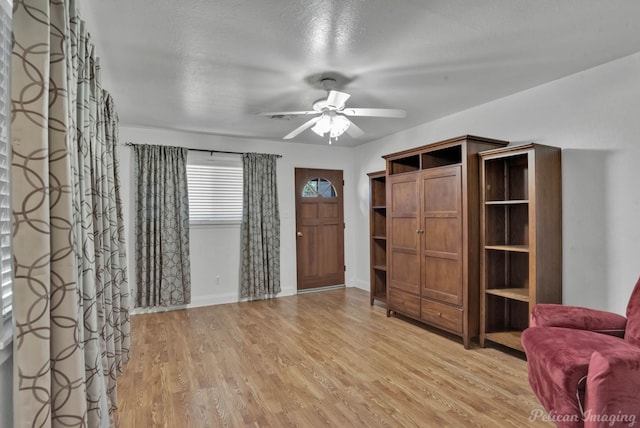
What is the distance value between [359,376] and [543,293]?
165 centimetres

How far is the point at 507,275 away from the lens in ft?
11.2

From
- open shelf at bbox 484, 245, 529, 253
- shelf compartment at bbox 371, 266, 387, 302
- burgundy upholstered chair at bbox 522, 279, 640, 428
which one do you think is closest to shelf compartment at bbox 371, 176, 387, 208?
shelf compartment at bbox 371, 266, 387, 302

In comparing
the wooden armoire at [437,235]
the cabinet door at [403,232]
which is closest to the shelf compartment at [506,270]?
the wooden armoire at [437,235]

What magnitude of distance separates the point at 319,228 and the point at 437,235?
2.47 m

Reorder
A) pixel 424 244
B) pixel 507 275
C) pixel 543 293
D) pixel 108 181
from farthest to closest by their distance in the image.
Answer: pixel 424 244, pixel 507 275, pixel 543 293, pixel 108 181

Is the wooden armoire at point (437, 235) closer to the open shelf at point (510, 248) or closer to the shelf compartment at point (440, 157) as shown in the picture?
the shelf compartment at point (440, 157)

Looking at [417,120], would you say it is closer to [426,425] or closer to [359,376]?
[359,376]

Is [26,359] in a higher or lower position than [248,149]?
lower

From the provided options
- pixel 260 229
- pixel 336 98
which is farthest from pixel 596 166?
pixel 260 229

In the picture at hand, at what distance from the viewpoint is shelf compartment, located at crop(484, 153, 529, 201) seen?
327cm

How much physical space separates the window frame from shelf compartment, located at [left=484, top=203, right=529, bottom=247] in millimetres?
3239

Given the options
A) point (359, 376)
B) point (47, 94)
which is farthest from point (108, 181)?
point (359, 376)

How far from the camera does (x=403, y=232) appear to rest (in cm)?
396

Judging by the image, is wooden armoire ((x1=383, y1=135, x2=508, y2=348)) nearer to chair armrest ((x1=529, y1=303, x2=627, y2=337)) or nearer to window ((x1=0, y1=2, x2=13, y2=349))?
chair armrest ((x1=529, y1=303, x2=627, y2=337))
